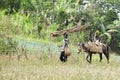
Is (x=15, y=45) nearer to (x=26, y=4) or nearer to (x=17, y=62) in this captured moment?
(x=17, y=62)

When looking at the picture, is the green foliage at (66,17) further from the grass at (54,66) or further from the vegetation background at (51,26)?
the grass at (54,66)

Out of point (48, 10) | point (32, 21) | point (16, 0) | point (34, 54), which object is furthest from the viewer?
point (48, 10)

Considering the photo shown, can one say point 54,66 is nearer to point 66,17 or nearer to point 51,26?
point 51,26

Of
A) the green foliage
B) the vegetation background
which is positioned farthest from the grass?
the green foliage

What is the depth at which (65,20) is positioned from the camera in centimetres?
2805

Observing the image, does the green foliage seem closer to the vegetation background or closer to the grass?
the vegetation background

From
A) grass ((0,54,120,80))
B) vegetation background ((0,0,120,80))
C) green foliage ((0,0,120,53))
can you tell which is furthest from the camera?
green foliage ((0,0,120,53))

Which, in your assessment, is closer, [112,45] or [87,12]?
[87,12]

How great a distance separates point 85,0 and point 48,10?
540 cm

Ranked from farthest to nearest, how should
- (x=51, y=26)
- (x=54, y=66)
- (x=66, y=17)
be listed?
(x=66, y=17) < (x=51, y=26) < (x=54, y=66)

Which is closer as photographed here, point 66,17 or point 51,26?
point 51,26

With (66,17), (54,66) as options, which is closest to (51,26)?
(66,17)

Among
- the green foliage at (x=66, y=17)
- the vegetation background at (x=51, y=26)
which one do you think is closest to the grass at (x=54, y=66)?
the vegetation background at (x=51, y=26)

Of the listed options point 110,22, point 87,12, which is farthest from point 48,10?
point 110,22
